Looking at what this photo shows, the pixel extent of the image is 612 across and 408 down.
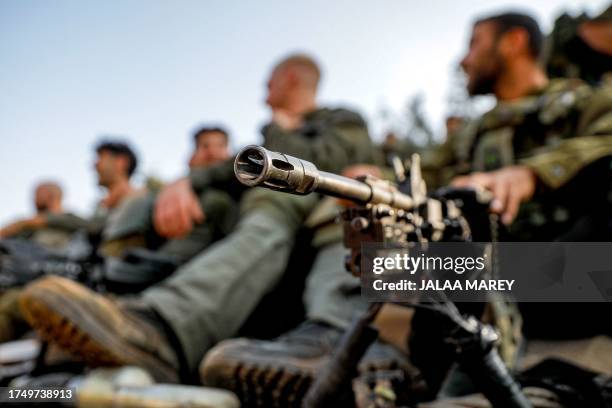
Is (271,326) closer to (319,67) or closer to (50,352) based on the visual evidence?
(50,352)

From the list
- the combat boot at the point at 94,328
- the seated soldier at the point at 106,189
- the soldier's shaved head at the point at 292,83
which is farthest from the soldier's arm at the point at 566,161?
the seated soldier at the point at 106,189

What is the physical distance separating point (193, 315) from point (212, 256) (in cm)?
30

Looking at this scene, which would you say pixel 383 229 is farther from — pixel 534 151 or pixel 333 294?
pixel 534 151

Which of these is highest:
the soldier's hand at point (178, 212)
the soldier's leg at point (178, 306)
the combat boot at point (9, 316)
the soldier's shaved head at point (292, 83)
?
the soldier's shaved head at point (292, 83)

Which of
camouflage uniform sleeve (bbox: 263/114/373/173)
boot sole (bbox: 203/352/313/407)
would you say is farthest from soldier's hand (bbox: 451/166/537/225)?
camouflage uniform sleeve (bbox: 263/114/373/173)

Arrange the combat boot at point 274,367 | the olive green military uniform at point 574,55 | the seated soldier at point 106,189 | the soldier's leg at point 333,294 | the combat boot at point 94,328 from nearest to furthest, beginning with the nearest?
1. the combat boot at point 274,367
2. the combat boot at point 94,328
3. the soldier's leg at point 333,294
4. the olive green military uniform at point 574,55
5. the seated soldier at point 106,189

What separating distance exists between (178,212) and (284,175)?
6.71 feet

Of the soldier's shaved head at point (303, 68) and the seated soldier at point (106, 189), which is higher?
the soldier's shaved head at point (303, 68)

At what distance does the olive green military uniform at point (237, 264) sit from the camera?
5.88 ft

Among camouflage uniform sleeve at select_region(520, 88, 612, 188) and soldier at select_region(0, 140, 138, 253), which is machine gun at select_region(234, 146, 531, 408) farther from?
soldier at select_region(0, 140, 138, 253)

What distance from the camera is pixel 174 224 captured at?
2.56 meters

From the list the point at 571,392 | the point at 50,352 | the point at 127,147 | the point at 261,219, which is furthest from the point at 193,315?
the point at 127,147

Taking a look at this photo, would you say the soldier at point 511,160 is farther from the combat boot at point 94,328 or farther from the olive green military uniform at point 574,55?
the olive green military uniform at point 574,55

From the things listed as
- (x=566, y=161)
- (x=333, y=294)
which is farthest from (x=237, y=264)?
(x=566, y=161)
